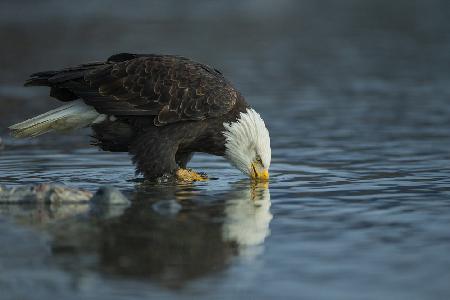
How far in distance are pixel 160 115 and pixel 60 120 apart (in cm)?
79

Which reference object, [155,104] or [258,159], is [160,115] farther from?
[258,159]

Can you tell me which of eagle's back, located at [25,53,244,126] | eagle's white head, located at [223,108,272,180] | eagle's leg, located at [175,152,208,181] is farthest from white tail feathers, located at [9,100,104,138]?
eagle's white head, located at [223,108,272,180]

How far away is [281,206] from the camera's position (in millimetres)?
6570

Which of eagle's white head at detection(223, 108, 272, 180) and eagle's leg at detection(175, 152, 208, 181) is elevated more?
eagle's white head at detection(223, 108, 272, 180)

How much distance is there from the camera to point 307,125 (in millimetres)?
10734

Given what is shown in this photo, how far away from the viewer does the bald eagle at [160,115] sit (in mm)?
7543

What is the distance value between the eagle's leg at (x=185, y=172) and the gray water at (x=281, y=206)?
13 centimetres

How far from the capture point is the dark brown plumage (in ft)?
24.7

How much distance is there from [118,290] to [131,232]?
45.3 inches

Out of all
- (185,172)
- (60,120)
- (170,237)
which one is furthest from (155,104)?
(170,237)

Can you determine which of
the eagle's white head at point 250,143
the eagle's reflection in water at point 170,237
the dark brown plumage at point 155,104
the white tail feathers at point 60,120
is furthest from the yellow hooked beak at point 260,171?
the white tail feathers at point 60,120

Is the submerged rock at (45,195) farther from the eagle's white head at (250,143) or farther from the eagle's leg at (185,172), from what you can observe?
the eagle's white head at (250,143)

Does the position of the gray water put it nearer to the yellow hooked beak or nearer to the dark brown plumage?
the yellow hooked beak

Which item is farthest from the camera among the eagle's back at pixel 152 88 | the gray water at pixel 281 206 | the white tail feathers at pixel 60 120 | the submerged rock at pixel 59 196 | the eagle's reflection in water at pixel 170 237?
the white tail feathers at pixel 60 120
